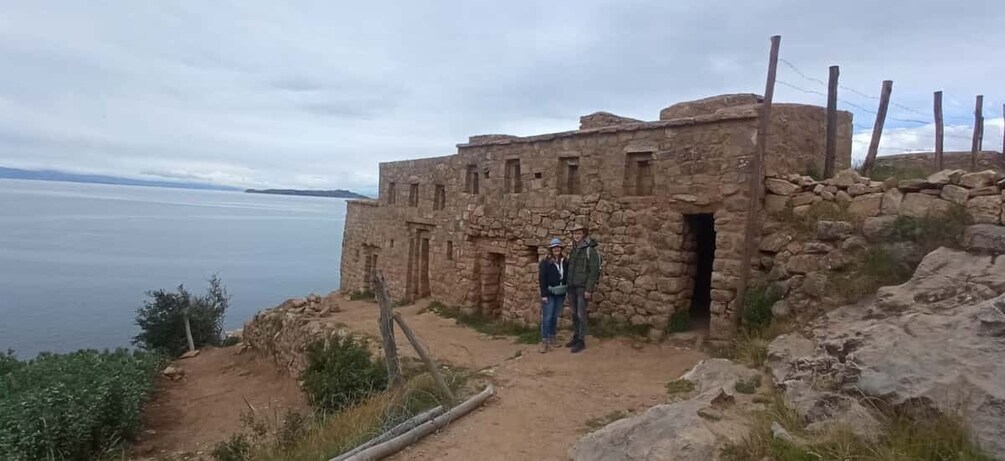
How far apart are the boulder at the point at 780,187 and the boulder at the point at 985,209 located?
2.11m

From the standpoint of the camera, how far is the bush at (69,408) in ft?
30.5

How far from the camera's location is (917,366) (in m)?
4.39

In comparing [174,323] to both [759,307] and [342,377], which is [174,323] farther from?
[759,307]

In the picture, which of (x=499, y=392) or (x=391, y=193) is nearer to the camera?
(x=499, y=392)

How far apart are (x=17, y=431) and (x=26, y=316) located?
24.0m

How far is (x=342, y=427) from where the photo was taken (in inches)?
266

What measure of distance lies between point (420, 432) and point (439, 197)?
34.1 ft

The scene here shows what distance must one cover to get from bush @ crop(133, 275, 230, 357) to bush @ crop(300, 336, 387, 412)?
39.3 ft

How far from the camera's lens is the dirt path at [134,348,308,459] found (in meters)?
11.0

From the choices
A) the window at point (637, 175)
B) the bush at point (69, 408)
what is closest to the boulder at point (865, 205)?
the window at point (637, 175)

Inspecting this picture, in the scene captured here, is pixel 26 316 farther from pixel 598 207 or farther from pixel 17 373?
pixel 598 207

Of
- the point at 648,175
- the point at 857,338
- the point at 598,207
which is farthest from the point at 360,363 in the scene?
the point at 857,338

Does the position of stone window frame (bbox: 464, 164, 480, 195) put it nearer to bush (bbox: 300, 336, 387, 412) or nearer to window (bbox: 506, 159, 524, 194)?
→ window (bbox: 506, 159, 524, 194)

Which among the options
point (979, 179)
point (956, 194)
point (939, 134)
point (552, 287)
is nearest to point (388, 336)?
point (552, 287)
